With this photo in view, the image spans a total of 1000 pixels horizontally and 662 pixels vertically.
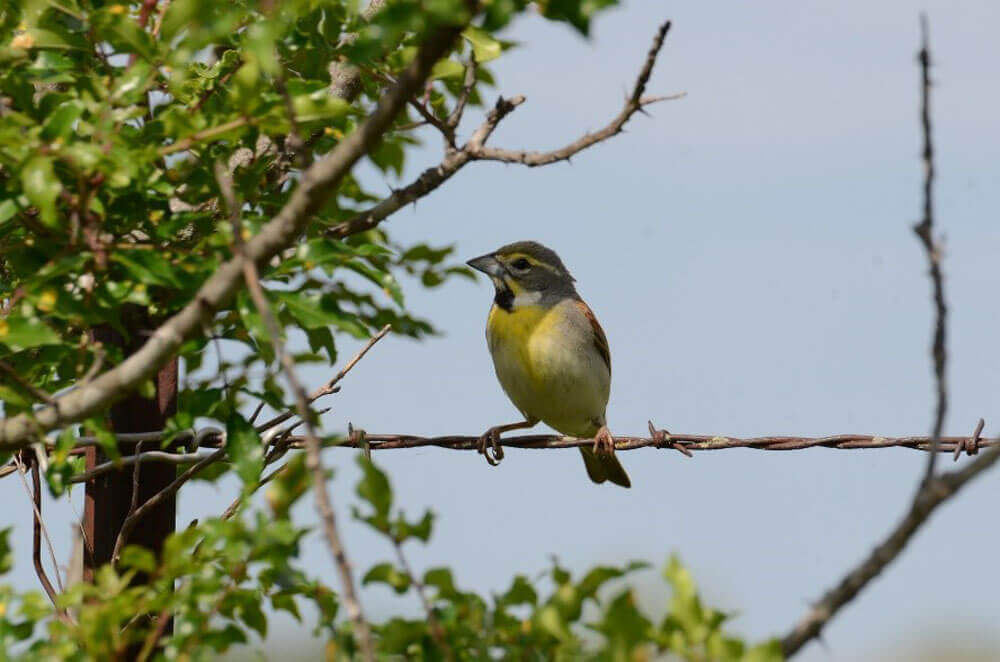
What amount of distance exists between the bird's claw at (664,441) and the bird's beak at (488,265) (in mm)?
2979

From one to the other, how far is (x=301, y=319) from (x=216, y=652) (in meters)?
1.05

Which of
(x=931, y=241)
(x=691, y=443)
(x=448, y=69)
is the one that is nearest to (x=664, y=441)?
(x=691, y=443)

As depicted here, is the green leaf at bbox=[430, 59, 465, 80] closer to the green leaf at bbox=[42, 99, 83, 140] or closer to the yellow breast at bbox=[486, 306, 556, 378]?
the green leaf at bbox=[42, 99, 83, 140]

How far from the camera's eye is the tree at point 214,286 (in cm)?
334

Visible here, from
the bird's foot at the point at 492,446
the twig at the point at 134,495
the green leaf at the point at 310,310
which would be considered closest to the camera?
the green leaf at the point at 310,310

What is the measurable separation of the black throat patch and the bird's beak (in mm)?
103

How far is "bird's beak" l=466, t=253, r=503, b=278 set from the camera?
354 inches

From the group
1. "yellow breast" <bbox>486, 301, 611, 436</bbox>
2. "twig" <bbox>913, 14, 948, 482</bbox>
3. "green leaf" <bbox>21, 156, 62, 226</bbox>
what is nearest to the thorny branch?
"twig" <bbox>913, 14, 948, 482</bbox>

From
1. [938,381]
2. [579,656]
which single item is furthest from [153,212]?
[938,381]

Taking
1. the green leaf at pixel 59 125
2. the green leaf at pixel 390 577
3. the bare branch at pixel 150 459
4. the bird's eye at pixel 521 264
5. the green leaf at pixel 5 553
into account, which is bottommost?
the green leaf at pixel 390 577

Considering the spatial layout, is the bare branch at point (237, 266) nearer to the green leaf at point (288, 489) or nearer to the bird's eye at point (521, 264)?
the green leaf at point (288, 489)

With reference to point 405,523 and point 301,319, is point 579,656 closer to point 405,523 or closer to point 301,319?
point 405,523

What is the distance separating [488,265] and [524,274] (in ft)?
0.85

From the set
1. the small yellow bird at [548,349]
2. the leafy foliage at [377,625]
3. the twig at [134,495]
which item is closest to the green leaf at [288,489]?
the leafy foliage at [377,625]
